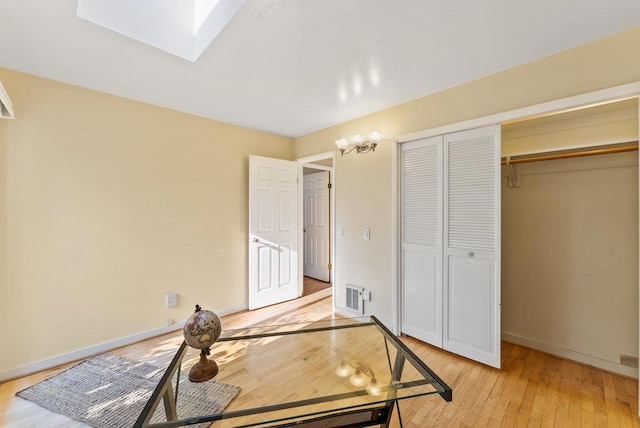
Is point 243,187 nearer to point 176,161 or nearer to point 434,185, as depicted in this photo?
point 176,161

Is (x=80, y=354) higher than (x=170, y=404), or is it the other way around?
(x=170, y=404)

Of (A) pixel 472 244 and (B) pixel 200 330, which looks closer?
(B) pixel 200 330

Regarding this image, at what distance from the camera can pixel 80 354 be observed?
227 cm

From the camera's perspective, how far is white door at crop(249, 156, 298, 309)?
3.42 meters

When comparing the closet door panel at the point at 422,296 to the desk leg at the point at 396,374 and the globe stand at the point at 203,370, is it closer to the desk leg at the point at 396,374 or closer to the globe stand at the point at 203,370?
the desk leg at the point at 396,374

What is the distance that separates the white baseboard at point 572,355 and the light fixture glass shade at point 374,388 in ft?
6.71

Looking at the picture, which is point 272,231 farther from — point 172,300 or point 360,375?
point 360,375

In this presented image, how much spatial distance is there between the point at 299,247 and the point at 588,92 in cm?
330

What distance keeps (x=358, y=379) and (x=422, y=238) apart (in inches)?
61.7

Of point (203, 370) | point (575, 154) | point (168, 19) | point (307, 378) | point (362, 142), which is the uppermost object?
point (168, 19)

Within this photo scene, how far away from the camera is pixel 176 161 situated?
2836 millimetres

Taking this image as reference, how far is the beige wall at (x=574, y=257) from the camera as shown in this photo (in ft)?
6.65

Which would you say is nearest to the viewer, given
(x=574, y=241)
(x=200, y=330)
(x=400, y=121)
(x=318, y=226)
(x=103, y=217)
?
(x=200, y=330)

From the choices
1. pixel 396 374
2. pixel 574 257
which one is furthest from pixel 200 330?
pixel 574 257
